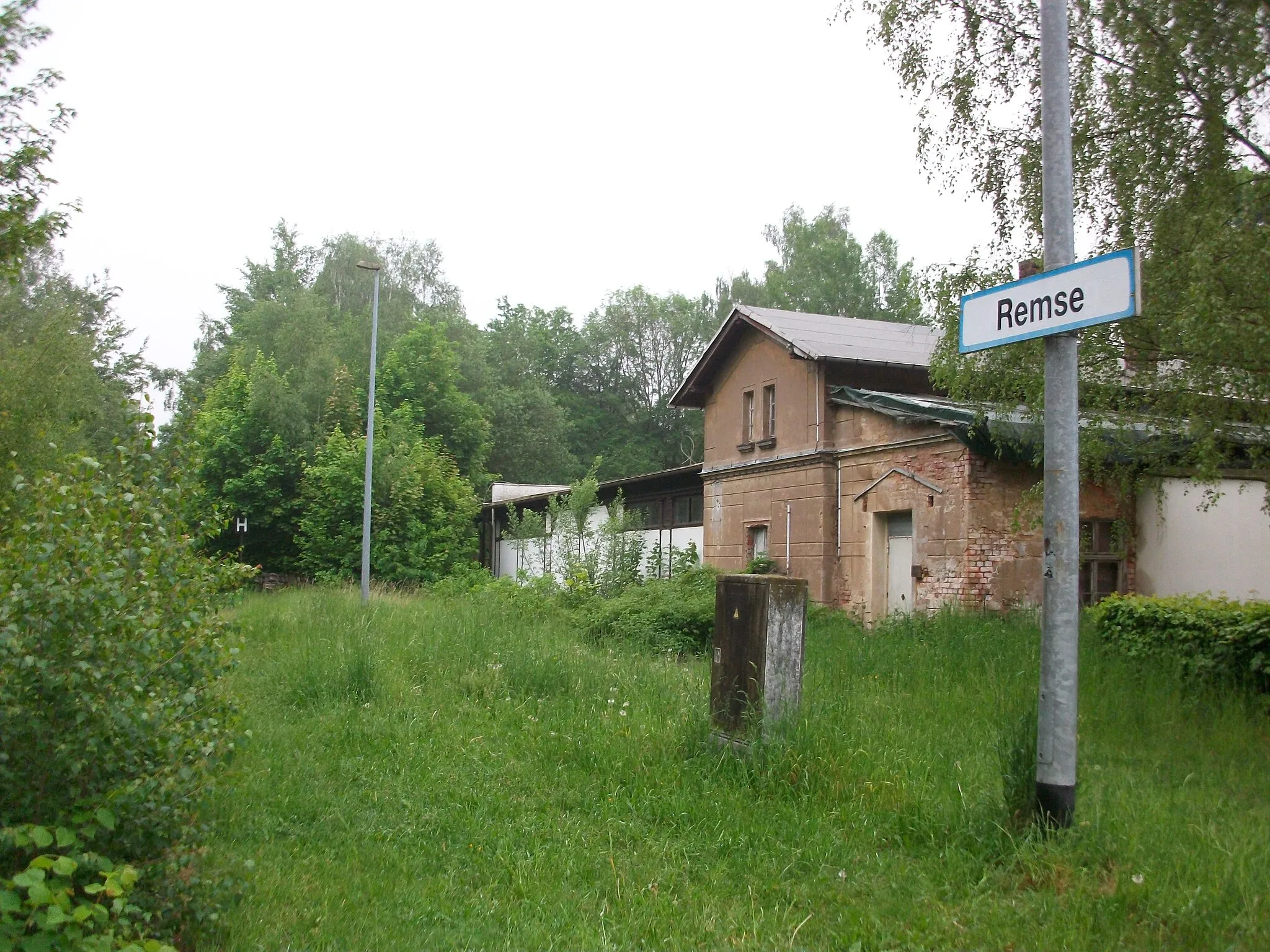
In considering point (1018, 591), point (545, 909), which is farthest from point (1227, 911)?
point (1018, 591)

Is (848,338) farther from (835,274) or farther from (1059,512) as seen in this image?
(835,274)

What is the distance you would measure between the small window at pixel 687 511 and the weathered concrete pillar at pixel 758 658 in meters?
19.9

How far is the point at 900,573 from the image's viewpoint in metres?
18.8

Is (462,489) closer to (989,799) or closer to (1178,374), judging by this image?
(1178,374)

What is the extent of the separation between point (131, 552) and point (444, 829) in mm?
2823

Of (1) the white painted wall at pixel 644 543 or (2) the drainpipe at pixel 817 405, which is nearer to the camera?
(2) the drainpipe at pixel 817 405

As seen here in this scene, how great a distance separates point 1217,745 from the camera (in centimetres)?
814

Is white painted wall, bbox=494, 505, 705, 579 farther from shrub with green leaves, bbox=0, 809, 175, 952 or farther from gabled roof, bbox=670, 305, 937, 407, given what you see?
shrub with green leaves, bbox=0, 809, 175, 952

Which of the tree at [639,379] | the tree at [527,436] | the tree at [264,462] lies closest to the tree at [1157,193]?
the tree at [264,462]

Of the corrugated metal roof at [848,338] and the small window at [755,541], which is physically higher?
the corrugated metal roof at [848,338]

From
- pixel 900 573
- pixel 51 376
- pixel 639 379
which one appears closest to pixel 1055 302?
pixel 900 573

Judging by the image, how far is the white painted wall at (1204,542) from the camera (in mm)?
16141

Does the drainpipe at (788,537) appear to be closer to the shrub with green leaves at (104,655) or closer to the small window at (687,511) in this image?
the small window at (687,511)

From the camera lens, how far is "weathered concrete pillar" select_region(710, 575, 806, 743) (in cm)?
708
